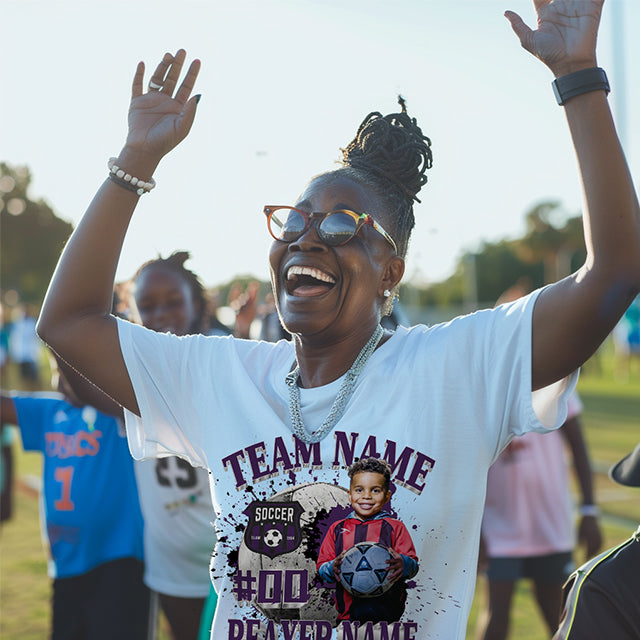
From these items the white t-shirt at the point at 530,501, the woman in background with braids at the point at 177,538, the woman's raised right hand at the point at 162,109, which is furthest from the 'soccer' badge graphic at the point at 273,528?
the white t-shirt at the point at 530,501

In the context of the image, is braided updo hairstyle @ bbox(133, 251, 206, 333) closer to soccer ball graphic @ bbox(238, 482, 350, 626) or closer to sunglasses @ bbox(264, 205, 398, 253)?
sunglasses @ bbox(264, 205, 398, 253)

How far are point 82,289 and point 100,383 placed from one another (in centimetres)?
25

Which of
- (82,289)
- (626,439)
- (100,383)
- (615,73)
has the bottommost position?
(626,439)

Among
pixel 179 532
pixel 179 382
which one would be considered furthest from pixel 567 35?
pixel 179 532

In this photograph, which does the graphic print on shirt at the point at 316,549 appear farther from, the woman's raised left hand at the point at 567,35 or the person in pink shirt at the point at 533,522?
the person in pink shirt at the point at 533,522

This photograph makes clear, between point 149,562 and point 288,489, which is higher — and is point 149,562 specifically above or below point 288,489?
below

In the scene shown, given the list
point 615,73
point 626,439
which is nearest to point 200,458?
point 626,439

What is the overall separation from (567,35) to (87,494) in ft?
9.35

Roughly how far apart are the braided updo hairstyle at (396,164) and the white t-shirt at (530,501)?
2428mm

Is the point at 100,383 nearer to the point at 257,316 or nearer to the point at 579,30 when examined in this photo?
the point at 579,30

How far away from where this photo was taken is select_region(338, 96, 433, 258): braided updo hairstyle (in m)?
2.17

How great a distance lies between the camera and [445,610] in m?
1.83

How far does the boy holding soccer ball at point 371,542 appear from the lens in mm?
1804

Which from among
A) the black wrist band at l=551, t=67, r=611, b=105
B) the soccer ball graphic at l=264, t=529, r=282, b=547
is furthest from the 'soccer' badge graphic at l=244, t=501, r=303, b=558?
the black wrist band at l=551, t=67, r=611, b=105
